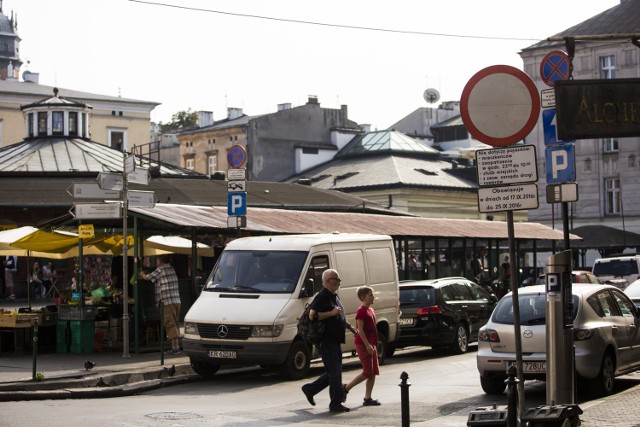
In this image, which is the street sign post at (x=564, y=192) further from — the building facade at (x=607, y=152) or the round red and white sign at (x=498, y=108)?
the building facade at (x=607, y=152)

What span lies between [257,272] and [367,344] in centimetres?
490

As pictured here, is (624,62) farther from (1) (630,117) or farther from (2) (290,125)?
(1) (630,117)

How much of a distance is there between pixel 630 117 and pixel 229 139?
260 ft

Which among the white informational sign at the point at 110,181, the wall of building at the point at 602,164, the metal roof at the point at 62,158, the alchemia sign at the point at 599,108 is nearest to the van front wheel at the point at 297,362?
the white informational sign at the point at 110,181

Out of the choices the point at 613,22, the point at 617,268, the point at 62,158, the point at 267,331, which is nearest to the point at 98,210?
the point at 267,331

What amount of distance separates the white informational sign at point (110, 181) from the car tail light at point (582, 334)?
32.8 ft

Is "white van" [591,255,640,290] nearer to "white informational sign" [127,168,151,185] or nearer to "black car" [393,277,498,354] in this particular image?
"black car" [393,277,498,354]

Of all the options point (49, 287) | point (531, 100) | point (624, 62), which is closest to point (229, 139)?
point (624, 62)

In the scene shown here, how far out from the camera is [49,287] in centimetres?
5116

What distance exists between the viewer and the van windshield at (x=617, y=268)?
36.0m

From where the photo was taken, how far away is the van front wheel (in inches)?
762

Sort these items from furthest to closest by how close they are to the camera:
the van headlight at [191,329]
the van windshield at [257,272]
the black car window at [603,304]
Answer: the van windshield at [257,272] → the van headlight at [191,329] → the black car window at [603,304]

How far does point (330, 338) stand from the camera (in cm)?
1552

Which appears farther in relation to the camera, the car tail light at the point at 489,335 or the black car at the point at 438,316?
the black car at the point at 438,316
